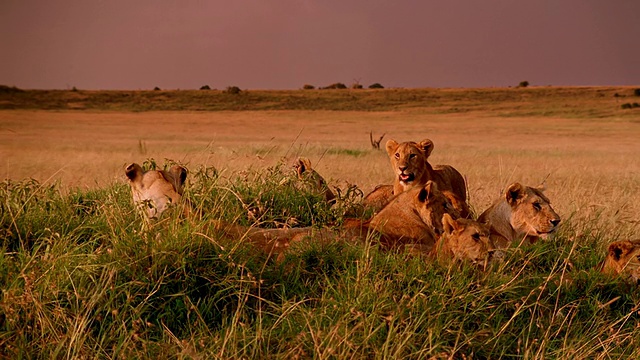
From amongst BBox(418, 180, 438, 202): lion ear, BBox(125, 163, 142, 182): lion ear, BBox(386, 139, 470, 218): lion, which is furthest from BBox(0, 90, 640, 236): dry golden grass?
BBox(418, 180, 438, 202): lion ear

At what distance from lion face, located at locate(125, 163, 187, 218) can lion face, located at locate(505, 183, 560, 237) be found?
8.51 ft

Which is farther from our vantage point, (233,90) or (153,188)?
(233,90)

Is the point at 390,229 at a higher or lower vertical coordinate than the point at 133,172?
lower

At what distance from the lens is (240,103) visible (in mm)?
77562

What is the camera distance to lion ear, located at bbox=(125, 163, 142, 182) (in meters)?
6.42

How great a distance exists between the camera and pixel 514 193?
257 inches

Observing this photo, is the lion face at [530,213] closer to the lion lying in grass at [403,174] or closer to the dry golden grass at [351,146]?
the dry golden grass at [351,146]

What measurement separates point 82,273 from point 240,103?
2873 inches

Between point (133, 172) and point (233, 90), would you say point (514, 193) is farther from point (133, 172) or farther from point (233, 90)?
point (233, 90)

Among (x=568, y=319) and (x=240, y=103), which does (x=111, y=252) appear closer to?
(x=568, y=319)

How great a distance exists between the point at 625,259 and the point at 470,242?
1.20 m

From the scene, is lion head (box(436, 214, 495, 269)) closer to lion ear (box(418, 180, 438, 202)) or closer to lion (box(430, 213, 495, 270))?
lion (box(430, 213, 495, 270))

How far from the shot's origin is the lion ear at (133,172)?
6.42m

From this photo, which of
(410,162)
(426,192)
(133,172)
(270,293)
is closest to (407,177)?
(410,162)
